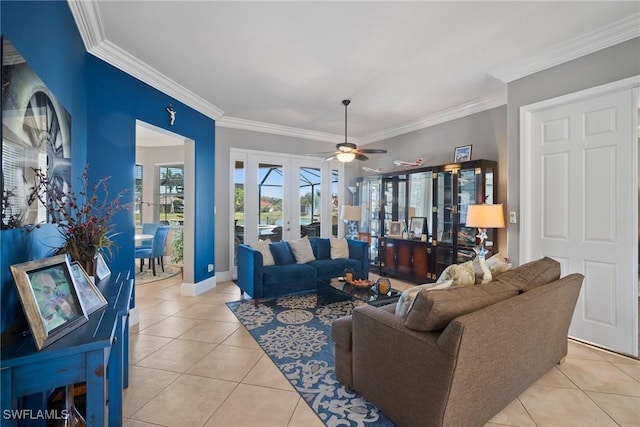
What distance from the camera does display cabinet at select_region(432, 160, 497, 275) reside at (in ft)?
13.1

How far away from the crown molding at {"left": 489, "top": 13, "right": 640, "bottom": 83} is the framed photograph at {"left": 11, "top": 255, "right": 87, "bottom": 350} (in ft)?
13.5

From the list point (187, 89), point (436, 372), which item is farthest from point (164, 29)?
point (436, 372)

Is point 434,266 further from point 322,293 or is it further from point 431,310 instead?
point 431,310

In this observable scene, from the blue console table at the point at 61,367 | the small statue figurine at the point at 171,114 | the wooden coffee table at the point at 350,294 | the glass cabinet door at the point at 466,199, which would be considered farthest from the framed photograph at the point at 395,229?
the blue console table at the point at 61,367

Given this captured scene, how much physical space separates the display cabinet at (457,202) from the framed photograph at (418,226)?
11.5 inches

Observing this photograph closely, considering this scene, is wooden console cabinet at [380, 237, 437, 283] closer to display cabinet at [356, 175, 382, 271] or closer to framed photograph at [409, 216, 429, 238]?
framed photograph at [409, 216, 429, 238]

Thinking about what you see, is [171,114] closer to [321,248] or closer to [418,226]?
[321,248]

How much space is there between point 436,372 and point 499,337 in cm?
42

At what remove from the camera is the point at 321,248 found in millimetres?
4836

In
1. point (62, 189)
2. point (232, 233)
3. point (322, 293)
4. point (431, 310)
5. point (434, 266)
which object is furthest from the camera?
point (232, 233)

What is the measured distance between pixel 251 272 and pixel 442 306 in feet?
9.21

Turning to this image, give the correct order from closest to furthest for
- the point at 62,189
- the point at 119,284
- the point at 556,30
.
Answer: the point at 62,189 < the point at 119,284 < the point at 556,30

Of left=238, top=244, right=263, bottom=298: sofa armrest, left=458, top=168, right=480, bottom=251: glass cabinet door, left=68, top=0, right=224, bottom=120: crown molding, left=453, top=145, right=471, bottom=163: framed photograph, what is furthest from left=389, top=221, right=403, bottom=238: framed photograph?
left=68, top=0, right=224, bottom=120: crown molding

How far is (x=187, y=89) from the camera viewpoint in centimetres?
394
